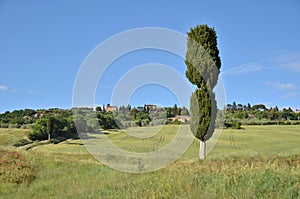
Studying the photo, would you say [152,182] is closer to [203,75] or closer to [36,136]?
[203,75]

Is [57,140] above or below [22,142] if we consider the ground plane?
above

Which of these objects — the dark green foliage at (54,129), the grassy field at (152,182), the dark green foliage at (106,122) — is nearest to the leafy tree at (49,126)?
the dark green foliage at (54,129)

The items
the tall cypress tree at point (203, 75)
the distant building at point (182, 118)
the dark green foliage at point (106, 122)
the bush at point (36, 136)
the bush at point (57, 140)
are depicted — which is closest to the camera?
the tall cypress tree at point (203, 75)

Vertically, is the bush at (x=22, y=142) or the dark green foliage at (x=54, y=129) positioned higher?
the dark green foliage at (x=54, y=129)

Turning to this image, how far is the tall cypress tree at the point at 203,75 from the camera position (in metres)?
18.4

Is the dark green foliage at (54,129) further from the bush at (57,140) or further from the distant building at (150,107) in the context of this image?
the distant building at (150,107)

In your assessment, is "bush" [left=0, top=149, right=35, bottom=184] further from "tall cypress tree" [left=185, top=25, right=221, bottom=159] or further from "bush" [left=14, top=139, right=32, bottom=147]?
"bush" [left=14, top=139, right=32, bottom=147]

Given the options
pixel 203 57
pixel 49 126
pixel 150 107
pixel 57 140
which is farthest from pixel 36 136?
pixel 203 57

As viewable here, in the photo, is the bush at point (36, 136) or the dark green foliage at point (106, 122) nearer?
the dark green foliage at point (106, 122)

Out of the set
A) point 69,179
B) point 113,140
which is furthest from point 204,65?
point 113,140

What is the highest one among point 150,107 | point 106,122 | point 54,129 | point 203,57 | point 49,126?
point 203,57

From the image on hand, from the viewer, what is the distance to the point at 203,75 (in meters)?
18.5

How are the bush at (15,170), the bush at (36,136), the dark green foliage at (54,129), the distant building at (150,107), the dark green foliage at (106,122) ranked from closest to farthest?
the bush at (15,170), the dark green foliage at (106,122), the distant building at (150,107), the dark green foliage at (54,129), the bush at (36,136)

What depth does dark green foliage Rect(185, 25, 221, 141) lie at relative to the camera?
1842 cm
